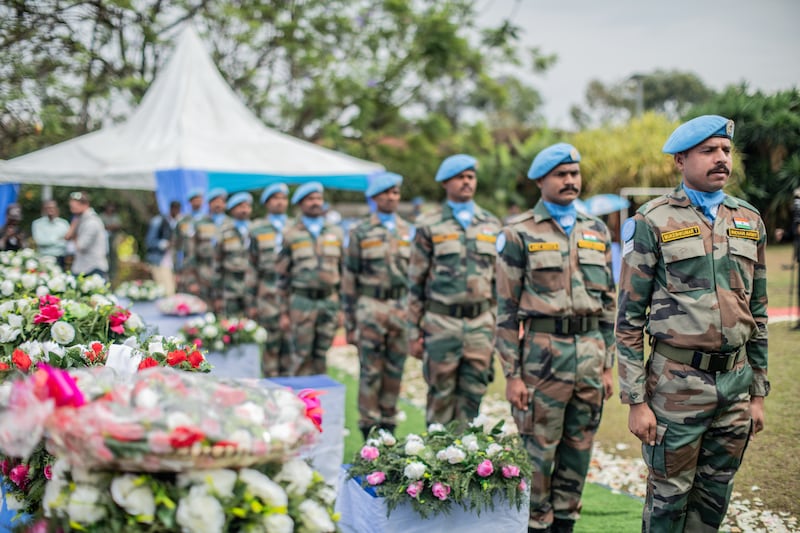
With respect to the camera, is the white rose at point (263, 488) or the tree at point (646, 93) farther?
the tree at point (646, 93)

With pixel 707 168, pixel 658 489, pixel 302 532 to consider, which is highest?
pixel 707 168

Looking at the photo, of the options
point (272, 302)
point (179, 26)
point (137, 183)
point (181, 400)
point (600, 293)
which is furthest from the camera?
point (179, 26)

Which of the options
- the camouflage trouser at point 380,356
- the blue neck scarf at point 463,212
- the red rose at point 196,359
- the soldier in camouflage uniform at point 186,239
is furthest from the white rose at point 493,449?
the soldier in camouflage uniform at point 186,239

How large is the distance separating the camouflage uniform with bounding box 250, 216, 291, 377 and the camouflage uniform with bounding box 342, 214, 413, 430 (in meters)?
2.24

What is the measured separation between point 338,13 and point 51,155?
8642 mm

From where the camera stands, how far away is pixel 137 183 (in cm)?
1000

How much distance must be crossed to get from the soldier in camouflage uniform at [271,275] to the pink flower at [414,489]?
5.17 metres

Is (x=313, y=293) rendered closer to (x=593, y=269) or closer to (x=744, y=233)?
(x=593, y=269)

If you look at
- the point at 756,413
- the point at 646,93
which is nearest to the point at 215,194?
the point at 756,413

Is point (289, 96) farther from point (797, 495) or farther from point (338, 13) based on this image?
point (797, 495)

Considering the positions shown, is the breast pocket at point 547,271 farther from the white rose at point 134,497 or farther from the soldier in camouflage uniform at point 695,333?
the white rose at point 134,497

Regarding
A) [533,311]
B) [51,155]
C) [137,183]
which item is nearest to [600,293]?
[533,311]

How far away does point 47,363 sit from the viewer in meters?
2.77

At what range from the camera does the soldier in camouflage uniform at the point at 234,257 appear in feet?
30.5
